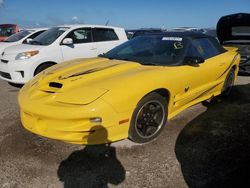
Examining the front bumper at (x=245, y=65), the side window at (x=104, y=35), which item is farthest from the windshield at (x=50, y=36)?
the front bumper at (x=245, y=65)

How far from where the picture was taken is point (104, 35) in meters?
7.97

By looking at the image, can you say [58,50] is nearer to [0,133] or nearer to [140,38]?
[140,38]

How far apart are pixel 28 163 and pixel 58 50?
4113 mm

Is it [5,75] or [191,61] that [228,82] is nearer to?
[191,61]

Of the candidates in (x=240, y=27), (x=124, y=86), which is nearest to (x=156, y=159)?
(x=124, y=86)

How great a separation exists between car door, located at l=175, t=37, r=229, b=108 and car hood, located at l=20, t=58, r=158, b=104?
25.1 inches

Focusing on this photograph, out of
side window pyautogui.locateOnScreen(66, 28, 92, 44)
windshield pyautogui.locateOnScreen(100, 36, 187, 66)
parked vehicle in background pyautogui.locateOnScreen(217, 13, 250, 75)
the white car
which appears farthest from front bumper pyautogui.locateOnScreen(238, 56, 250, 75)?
side window pyautogui.locateOnScreen(66, 28, 92, 44)

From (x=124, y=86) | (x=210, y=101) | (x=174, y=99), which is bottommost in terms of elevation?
(x=210, y=101)

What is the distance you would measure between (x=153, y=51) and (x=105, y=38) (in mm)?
3771

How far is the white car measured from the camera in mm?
6309

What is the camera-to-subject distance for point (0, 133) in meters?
4.01

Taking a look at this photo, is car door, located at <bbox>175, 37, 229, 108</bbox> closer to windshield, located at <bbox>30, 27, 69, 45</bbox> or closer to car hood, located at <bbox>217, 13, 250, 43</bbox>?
car hood, located at <bbox>217, 13, 250, 43</bbox>

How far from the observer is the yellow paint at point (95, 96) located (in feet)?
10.0

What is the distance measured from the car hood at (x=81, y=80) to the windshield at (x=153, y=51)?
0.93 feet
